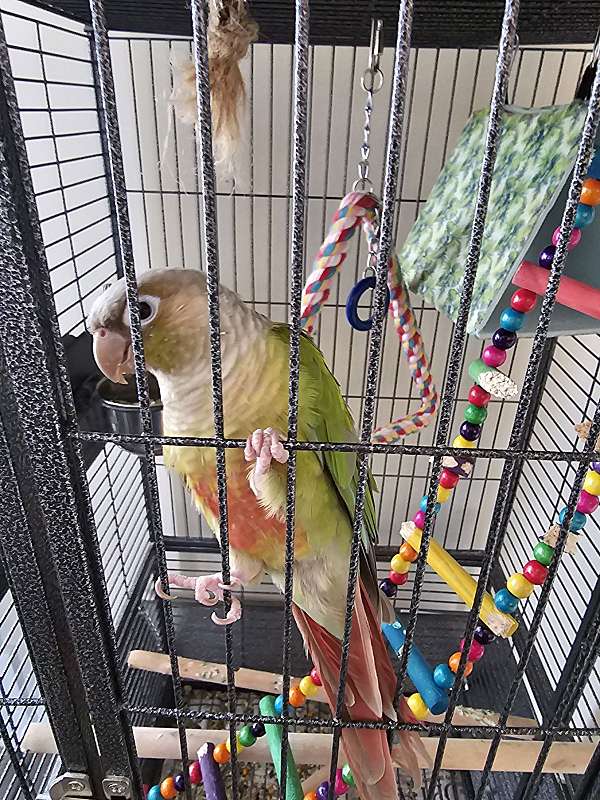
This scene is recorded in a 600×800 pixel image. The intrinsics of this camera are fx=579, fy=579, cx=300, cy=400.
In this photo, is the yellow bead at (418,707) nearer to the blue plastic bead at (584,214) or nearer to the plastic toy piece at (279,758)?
the plastic toy piece at (279,758)

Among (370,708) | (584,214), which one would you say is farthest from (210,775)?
(584,214)

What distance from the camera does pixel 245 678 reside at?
47.1 inches

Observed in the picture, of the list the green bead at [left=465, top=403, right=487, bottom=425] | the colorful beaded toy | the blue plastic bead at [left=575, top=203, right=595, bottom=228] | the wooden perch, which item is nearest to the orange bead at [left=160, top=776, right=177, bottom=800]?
the wooden perch

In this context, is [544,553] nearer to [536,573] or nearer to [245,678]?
[536,573]

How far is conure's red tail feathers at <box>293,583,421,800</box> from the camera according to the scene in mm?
728

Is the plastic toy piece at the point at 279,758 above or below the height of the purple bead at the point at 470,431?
below

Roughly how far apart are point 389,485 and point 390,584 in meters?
0.57

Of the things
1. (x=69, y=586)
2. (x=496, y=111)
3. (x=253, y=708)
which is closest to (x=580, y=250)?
(x=496, y=111)

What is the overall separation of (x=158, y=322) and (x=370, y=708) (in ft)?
1.83

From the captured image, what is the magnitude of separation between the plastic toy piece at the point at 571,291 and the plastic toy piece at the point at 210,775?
791 mm

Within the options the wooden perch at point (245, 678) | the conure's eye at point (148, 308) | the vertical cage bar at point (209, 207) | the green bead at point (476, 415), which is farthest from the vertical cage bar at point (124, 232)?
the wooden perch at point (245, 678)

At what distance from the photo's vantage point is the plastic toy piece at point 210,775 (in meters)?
0.82

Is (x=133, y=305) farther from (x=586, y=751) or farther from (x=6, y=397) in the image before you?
(x=586, y=751)

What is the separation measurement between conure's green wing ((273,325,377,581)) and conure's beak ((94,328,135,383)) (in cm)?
18
